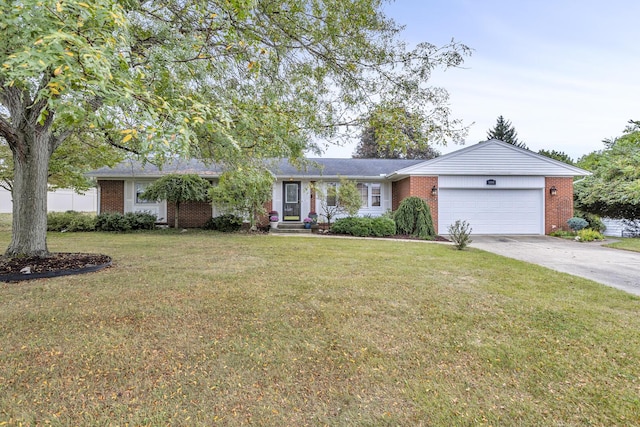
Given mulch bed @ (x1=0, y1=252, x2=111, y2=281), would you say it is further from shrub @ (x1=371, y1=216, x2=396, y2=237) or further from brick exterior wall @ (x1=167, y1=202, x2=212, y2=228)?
shrub @ (x1=371, y1=216, x2=396, y2=237)

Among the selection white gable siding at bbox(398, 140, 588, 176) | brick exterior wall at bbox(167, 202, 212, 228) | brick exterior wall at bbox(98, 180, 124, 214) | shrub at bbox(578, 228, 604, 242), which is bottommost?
shrub at bbox(578, 228, 604, 242)

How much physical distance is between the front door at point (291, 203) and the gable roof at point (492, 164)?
493 centimetres

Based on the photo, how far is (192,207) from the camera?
14.7m

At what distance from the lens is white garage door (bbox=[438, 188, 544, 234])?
1304 cm

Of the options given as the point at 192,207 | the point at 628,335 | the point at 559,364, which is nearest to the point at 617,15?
the point at 628,335

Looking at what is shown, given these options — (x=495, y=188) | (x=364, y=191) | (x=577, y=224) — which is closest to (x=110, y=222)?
(x=364, y=191)

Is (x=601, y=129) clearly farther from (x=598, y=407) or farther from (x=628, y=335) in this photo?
(x=598, y=407)

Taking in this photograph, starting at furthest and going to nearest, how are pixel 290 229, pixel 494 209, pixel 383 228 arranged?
pixel 290 229, pixel 494 209, pixel 383 228

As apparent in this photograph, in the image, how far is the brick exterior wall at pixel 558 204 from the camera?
509 inches

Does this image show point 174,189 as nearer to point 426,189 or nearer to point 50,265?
point 50,265

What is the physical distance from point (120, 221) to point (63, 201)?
15749mm

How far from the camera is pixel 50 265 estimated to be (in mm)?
5633

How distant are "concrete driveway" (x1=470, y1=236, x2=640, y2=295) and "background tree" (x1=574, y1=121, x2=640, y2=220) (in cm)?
489

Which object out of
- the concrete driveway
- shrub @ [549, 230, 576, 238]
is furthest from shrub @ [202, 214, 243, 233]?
shrub @ [549, 230, 576, 238]
